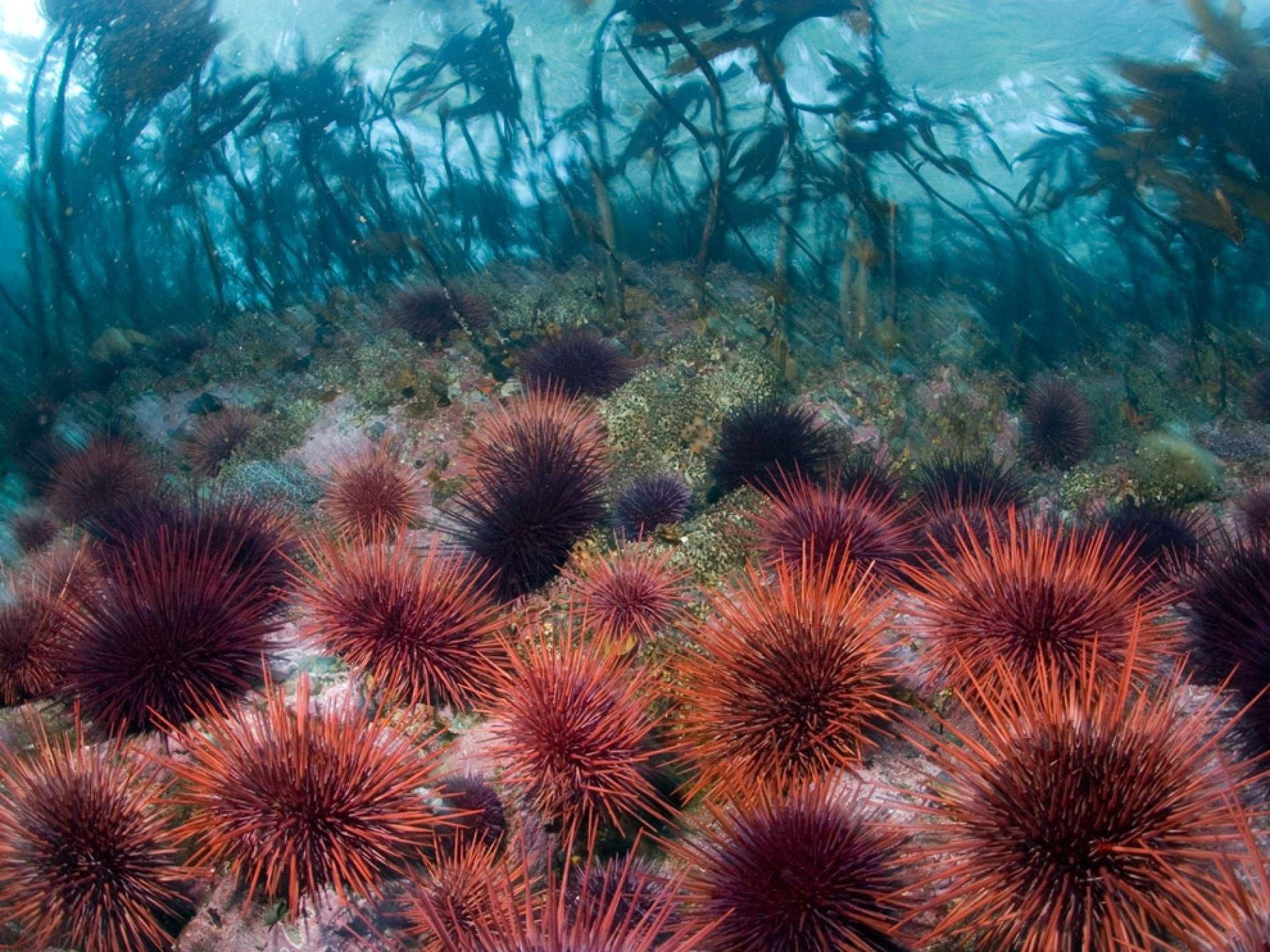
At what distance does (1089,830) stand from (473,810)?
6.76 feet

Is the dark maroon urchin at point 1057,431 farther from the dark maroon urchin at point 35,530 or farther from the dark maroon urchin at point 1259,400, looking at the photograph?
the dark maroon urchin at point 35,530

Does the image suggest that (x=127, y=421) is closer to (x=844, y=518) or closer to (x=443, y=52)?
(x=443, y=52)

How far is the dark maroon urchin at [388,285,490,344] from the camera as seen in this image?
293 inches

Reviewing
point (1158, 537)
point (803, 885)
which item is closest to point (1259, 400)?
point (1158, 537)

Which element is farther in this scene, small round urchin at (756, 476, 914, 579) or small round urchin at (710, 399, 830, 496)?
small round urchin at (710, 399, 830, 496)

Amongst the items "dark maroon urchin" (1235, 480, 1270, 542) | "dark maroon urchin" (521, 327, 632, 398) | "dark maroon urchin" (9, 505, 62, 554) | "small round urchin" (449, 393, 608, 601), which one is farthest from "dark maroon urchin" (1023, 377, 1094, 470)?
"dark maroon urchin" (9, 505, 62, 554)

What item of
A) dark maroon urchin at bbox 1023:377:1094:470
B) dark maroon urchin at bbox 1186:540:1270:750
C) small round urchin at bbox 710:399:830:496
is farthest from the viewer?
dark maroon urchin at bbox 1023:377:1094:470

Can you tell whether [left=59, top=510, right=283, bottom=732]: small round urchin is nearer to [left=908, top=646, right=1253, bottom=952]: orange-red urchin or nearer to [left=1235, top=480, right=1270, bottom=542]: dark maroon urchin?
[left=908, top=646, right=1253, bottom=952]: orange-red urchin

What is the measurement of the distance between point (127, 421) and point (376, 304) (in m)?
3.07

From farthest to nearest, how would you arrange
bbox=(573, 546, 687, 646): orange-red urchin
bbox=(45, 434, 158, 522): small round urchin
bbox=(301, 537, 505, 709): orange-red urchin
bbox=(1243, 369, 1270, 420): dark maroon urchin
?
bbox=(1243, 369, 1270, 420): dark maroon urchin → bbox=(45, 434, 158, 522): small round urchin → bbox=(573, 546, 687, 646): orange-red urchin → bbox=(301, 537, 505, 709): orange-red urchin

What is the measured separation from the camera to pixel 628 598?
11.8ft

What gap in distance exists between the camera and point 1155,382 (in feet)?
27.6

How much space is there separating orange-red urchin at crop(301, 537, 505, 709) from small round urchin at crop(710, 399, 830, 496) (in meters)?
2.17

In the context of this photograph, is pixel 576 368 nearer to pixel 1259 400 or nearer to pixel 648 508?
pixel 648 508
